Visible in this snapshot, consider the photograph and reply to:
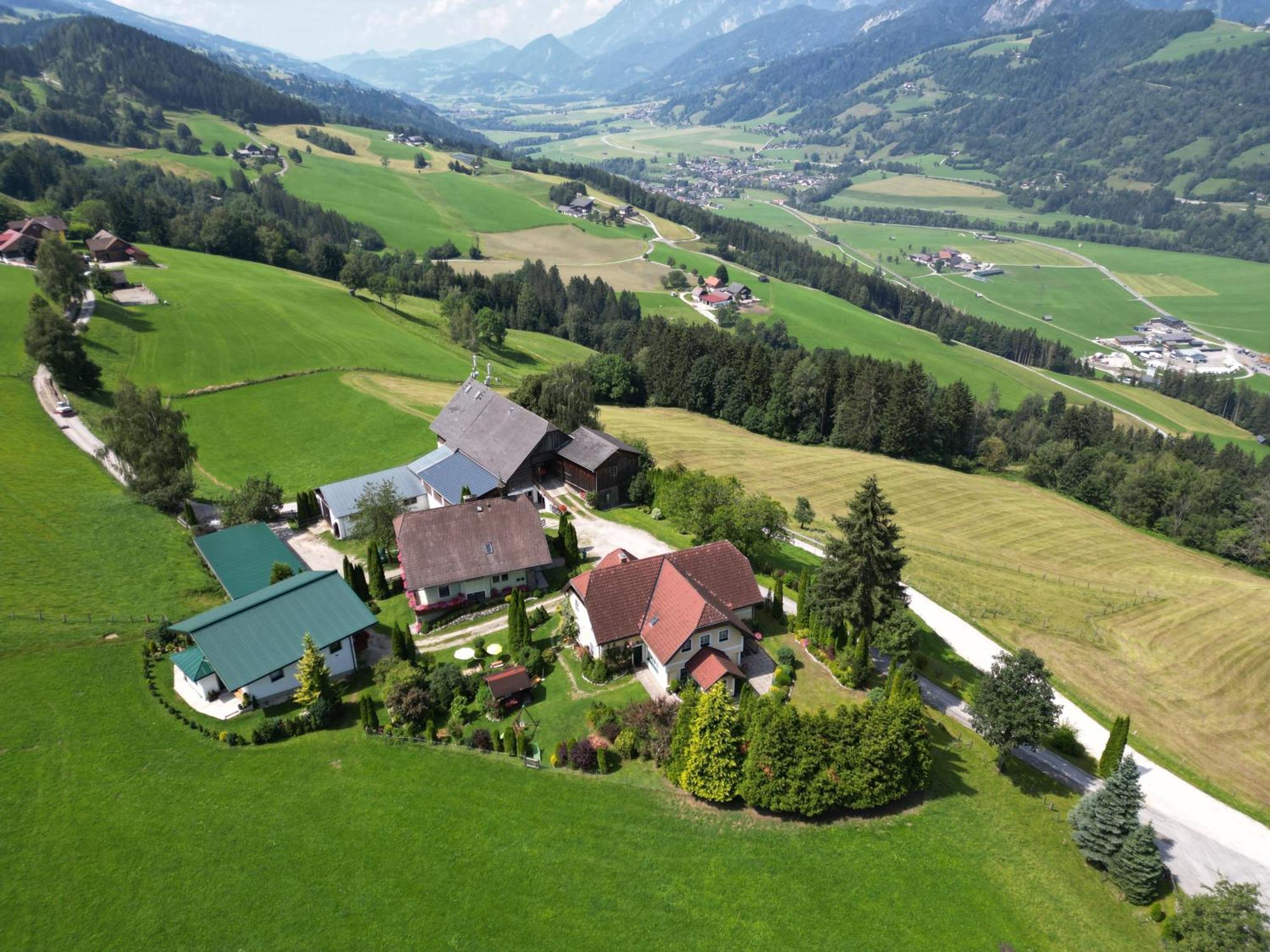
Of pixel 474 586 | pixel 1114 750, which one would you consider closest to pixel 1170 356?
pixel 1114 750

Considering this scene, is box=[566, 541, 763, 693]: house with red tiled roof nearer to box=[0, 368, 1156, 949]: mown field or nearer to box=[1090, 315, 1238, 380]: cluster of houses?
box=[0, 368, 1156, 949]: mown field

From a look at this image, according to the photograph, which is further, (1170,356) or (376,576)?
(1170,356)

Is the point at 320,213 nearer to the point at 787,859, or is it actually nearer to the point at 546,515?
the point at 546,515

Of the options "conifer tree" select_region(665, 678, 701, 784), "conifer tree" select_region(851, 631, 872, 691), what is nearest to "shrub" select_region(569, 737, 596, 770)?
"conifer tree" select_region(665, 678, 701, 784)

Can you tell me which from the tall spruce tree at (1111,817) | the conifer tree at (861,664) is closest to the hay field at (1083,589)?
the tall spruce tree at (1111,817)

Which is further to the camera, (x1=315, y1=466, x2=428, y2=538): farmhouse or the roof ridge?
(x1=315, y1=466, x2=428, y2=538): farmhouse

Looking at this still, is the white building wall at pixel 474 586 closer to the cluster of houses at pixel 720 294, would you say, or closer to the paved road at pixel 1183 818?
the paved road at pixel 1183 818

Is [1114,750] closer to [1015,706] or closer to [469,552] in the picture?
[1015,706]
